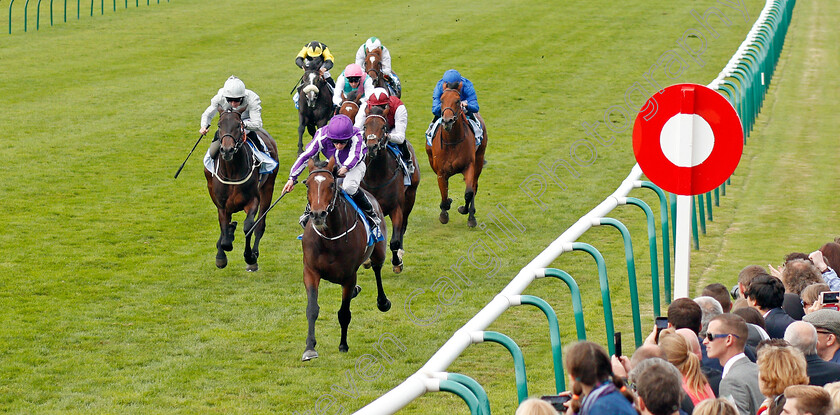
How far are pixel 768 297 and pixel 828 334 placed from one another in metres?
Answer: 0.63

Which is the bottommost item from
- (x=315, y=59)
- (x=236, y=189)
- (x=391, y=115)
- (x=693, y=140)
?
(x=236, y=189)

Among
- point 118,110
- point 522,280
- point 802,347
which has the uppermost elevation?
point 522,280

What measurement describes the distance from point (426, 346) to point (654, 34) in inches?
844

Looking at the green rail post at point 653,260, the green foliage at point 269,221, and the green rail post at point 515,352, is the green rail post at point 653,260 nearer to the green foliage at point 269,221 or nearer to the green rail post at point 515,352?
the green foliage at point 269,221

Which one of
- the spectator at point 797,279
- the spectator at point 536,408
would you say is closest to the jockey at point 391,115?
the spectator at point 797,279

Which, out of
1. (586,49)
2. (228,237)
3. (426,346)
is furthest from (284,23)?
(426,346)

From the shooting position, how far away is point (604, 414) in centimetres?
390

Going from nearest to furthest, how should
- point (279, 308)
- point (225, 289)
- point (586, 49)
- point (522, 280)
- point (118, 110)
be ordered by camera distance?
point (522, 280)
point (279, 308)
point (225, 289)
point (118, 110)
point (586, 49)

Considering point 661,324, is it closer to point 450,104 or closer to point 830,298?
point 830,298

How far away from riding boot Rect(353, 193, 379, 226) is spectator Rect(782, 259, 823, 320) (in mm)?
3480

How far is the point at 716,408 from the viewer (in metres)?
4.10

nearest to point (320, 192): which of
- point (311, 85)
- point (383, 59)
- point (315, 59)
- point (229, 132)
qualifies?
point (229, 132)

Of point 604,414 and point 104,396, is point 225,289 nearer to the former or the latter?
point 104,396

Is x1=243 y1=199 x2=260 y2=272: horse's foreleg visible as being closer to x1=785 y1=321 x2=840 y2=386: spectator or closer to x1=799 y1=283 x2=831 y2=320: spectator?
x1=799 y1=283 x2=831 y2=320: spectator
